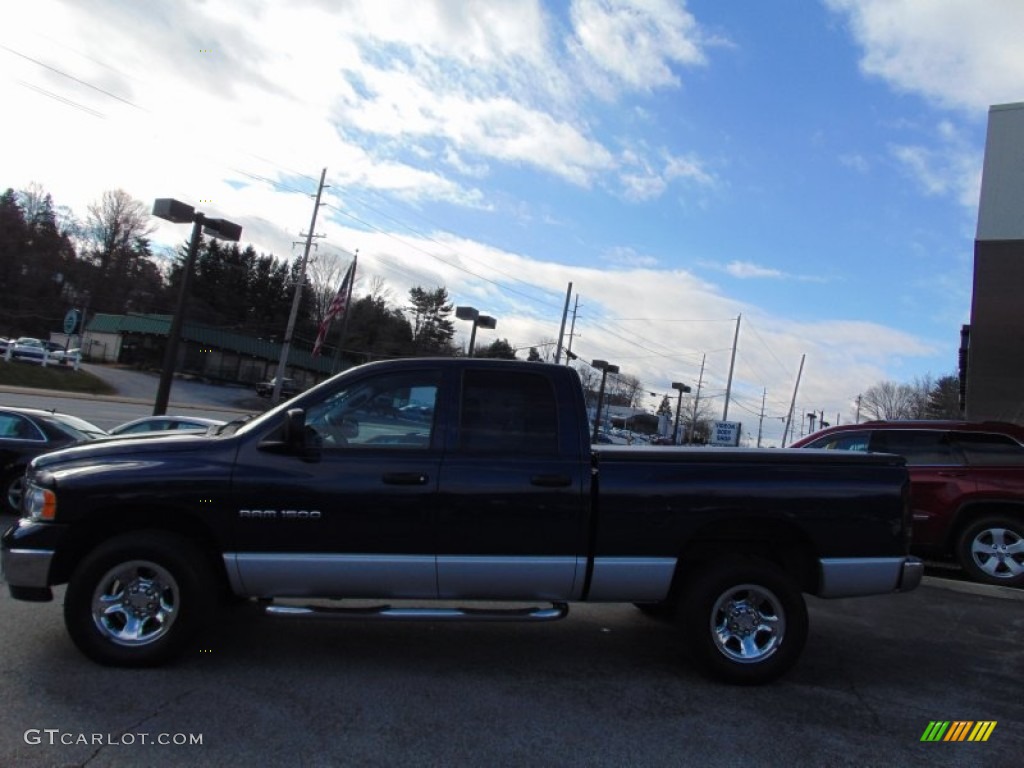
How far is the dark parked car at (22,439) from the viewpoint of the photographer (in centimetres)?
947

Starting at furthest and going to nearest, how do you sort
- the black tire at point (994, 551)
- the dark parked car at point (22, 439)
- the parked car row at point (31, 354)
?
Answer: the parked car row at point (31, 354), the dark parked car at point (22, 439), the black tire at point (994, 551)

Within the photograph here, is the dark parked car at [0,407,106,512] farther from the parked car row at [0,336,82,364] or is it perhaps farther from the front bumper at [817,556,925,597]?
the parked car row at [0,336,82,364]

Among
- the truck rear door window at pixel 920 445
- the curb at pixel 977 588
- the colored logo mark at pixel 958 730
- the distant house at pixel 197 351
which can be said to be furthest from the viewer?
the distant house at pixel 197 351

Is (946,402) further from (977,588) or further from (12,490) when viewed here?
(12,490)

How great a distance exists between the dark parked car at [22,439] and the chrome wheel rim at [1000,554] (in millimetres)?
11097

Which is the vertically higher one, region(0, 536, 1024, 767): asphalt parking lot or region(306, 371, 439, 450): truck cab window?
region(306, 371, 439, 450): truck cab window

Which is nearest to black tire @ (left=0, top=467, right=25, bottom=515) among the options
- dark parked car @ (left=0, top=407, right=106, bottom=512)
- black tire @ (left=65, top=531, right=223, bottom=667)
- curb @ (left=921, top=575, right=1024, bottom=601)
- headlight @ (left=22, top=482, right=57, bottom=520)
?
dark parked car @ (left=0, top=407, right=106, bottom=512)

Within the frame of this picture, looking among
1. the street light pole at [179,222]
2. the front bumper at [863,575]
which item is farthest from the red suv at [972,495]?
the street light pole at [179,222]

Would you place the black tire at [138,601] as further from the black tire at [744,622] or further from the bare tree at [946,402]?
the bare tree at [946,402]

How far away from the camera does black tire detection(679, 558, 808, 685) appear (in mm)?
4719

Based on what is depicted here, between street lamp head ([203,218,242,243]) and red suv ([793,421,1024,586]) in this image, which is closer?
red suv ([793,421,1024,586])

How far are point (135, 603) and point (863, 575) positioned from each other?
15.5ft

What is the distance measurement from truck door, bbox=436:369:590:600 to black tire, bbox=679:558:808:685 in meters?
0.81

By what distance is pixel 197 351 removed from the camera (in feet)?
229
